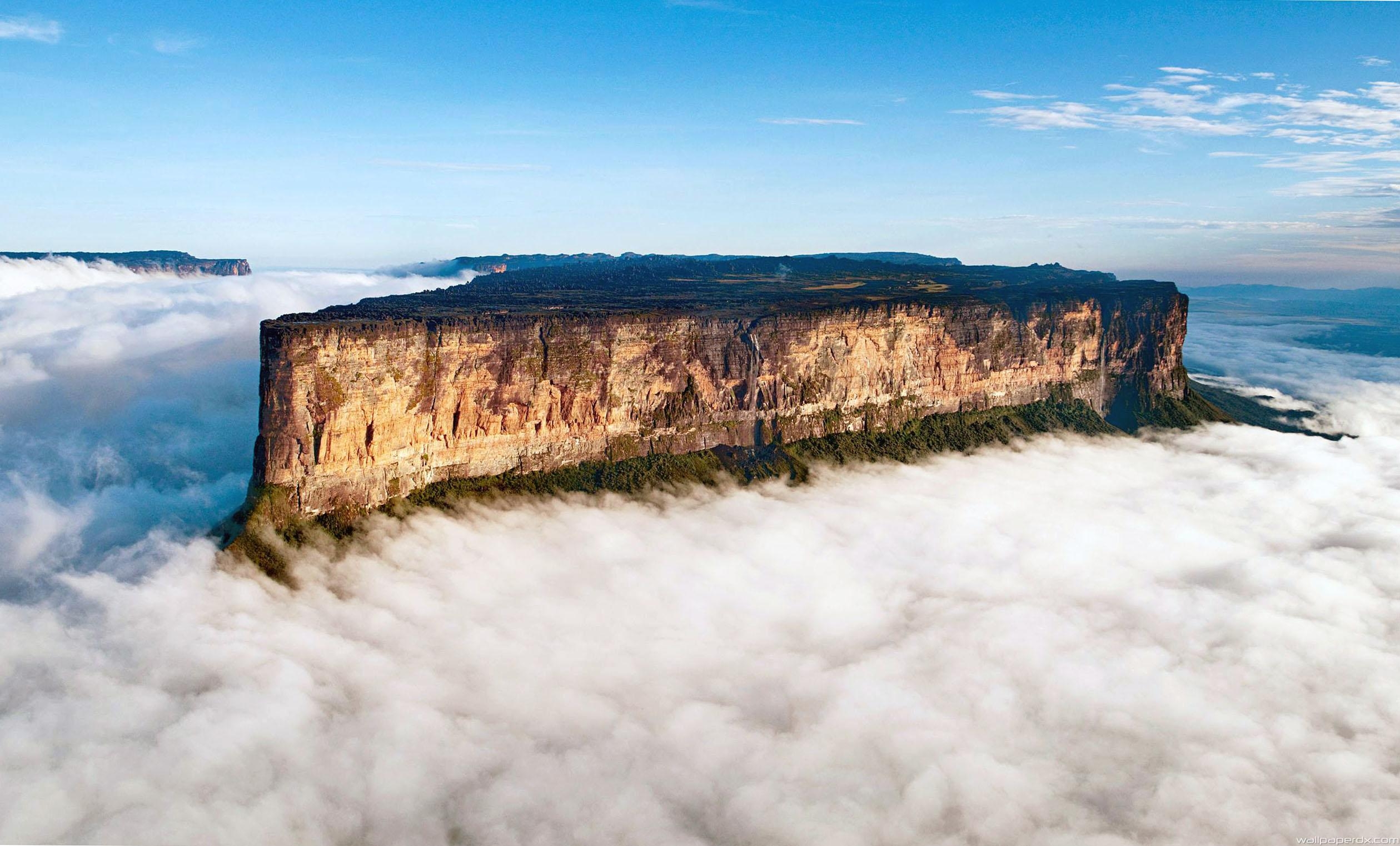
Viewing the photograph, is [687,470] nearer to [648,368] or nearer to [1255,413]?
[648,368]

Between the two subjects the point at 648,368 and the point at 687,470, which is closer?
the point at 648,368

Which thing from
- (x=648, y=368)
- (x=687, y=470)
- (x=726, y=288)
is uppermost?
(x=726, y=288)

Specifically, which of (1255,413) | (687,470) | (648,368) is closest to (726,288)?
(648,368)

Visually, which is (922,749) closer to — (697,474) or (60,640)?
(697,474)

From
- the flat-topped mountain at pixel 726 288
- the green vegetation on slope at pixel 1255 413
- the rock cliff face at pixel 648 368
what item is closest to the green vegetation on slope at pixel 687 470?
the rock cliff face at pixel 648 368

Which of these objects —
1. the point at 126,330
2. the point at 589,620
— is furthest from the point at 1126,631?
the point at 126,330

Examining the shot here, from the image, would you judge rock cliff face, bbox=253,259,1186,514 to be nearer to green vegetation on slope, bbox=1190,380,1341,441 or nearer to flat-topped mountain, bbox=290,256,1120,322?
flat-topped mountain, bbox=290,256,1120,322

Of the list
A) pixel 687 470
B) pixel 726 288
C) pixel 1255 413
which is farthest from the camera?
pixel 1255 413

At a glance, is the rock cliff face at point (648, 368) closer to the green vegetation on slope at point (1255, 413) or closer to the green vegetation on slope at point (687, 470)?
the green vegetation on slope at point (687, 470)

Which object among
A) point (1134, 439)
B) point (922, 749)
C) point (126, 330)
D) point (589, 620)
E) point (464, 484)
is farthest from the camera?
point (126, 330)

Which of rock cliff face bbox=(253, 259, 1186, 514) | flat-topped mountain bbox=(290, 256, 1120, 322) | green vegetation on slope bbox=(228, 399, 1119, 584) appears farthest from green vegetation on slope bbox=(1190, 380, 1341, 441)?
green vegetation on slope bbox=(228, 399, 1119, 584)
